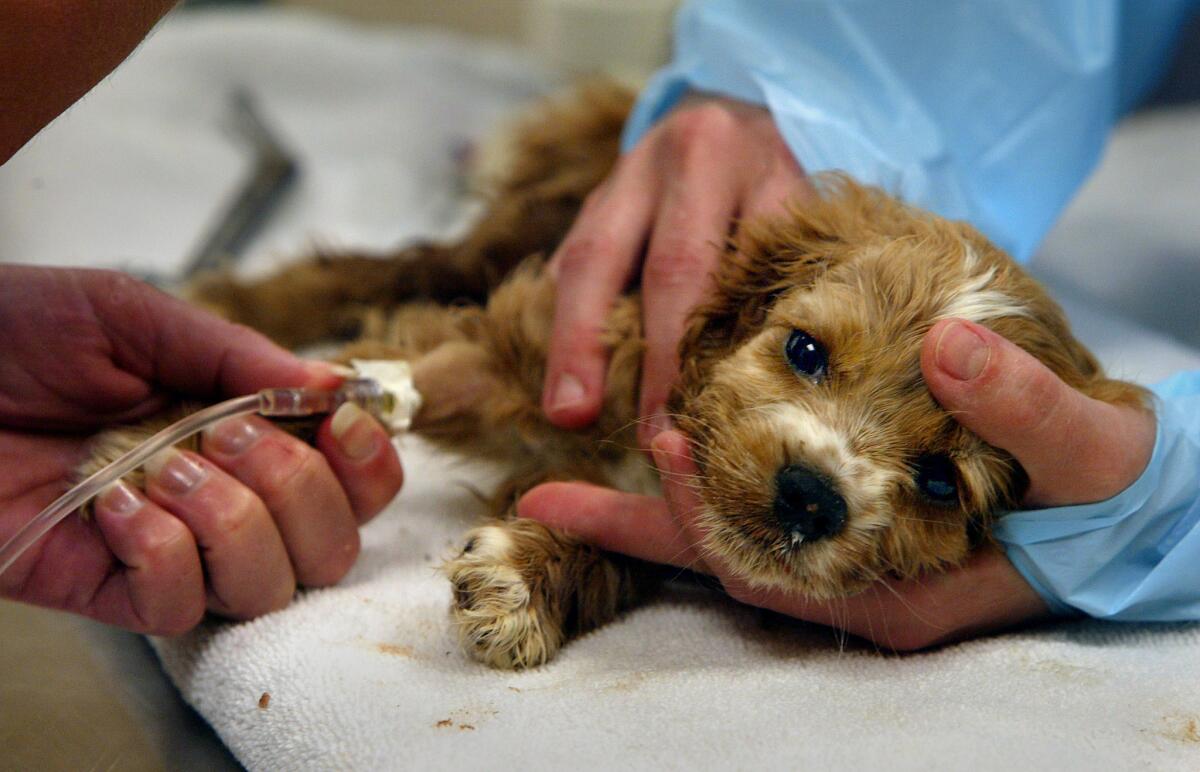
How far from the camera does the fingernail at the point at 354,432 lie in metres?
1.65

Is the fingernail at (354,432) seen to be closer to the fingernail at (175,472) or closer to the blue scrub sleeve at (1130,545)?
the fingernail at (175,472)

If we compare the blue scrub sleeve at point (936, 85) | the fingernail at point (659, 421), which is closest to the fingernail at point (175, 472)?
the fingernail at point (659, 421)

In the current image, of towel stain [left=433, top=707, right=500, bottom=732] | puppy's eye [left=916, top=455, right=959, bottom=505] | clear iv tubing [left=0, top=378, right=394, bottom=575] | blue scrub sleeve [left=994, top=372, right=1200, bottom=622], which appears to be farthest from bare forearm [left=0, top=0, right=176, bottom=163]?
blue scrub sleeve [left=994, top=372, right=1200, bottom=622]

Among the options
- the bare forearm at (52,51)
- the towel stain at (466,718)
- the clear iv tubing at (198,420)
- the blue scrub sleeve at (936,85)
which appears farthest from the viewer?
the blue scrub sleeve at (936,85)

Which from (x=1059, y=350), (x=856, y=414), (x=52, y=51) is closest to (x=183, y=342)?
(x=52, y=51)

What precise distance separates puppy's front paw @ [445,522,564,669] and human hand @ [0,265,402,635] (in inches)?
8.4

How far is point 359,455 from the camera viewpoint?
1.66 meters

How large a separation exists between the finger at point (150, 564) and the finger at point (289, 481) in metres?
0.13

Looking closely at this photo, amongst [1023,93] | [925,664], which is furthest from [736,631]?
[1023,93]

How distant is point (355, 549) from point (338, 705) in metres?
0.41

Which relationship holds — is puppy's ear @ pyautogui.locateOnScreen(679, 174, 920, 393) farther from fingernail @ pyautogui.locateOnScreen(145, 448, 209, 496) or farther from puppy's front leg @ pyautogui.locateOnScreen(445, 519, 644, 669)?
fingernail @ pyautogui.locateOnScreen(145, 448, 209, 496)

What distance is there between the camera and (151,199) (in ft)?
11.3

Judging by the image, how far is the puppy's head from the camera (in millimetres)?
1465

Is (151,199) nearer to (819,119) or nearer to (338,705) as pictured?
(819,119)
